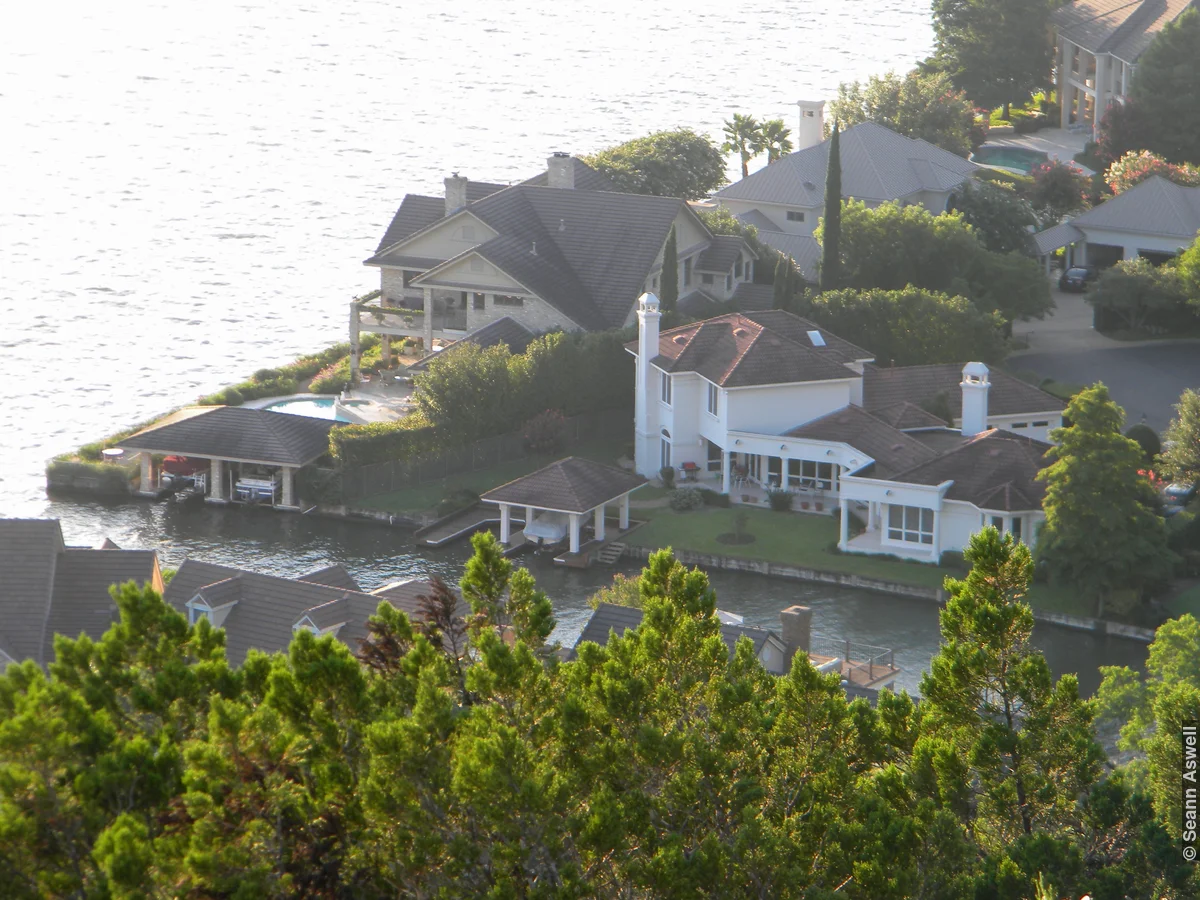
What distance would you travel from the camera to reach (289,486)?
59.8 m

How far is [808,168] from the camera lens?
82.3 meters

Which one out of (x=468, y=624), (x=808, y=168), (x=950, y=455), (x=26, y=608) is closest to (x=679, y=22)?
(x=808, y=168)

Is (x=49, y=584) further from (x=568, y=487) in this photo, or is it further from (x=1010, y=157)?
(x=1010, y=157)

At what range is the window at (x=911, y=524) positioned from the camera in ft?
179

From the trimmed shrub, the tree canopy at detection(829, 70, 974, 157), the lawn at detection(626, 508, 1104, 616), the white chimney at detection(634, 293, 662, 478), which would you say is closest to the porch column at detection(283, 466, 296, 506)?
the white chimney at detection(634, 293, 662, 478)

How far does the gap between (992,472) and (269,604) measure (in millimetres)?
19569

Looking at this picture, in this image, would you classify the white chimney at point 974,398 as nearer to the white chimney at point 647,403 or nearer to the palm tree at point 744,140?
the white chimney at point 647,403

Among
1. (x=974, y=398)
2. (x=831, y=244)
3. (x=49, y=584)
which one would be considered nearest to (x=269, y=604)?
(x=49, y=584)

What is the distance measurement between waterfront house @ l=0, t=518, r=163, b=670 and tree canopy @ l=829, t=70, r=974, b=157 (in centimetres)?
5543

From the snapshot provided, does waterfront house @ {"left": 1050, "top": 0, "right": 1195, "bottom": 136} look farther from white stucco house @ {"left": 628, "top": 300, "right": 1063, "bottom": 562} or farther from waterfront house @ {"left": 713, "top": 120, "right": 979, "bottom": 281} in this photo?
white stucco house @ {"left": 628, "top": 300, "right": 1063, "bottom": 562}

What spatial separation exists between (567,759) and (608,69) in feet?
444

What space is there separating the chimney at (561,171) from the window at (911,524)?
26.4m

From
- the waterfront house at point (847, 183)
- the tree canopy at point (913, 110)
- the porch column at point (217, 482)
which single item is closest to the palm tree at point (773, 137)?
the tree canopy at point (913, 110)

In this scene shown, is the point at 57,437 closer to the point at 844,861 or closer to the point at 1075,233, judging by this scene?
the point at 1075,233
